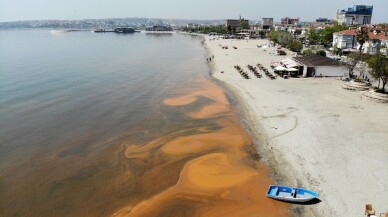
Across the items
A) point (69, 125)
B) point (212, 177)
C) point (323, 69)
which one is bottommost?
point (212, 177)

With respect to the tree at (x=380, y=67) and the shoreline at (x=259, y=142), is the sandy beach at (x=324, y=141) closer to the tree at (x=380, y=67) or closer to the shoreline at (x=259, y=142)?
the shoreline at (x=259, y=142)

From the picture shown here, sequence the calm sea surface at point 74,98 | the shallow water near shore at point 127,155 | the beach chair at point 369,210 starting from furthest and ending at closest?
the calm sea surface at point 74,98 < the shallow water near shore at point 127,155 < the beach chair at point 369,210

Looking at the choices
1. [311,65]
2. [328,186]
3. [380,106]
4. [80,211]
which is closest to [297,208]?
[328,186]

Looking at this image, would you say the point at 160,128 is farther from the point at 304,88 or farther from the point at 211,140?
the point at 304,88

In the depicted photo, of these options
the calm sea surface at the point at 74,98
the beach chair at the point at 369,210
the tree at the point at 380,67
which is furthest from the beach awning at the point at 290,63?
the beach chair at the point at 369,210

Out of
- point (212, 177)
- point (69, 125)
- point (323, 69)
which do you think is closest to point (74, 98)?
point (69, 125)

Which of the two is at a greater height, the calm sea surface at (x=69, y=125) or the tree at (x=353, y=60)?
the tree at (x=353, y=60)

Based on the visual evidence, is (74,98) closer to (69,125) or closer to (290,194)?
(69,125)
